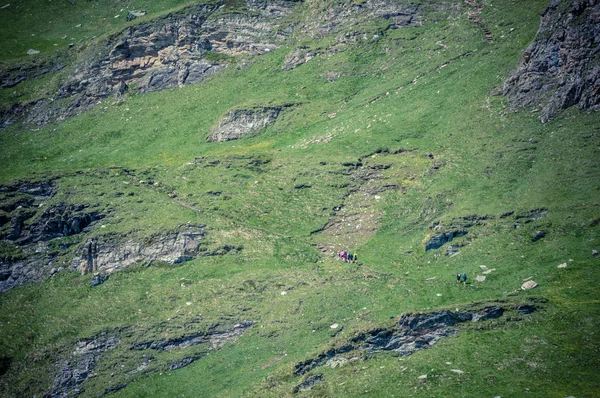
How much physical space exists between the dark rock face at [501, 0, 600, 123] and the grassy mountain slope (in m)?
2.08

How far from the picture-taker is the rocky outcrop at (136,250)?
6431 cm

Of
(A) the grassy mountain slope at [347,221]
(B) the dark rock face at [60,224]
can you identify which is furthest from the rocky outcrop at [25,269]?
(B) the dark rock face at [60,224]

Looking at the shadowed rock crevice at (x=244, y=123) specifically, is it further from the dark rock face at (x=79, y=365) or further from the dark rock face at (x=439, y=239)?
Answer: the dark rock face at (x=79, y=365)

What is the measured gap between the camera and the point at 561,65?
6625 centimetres

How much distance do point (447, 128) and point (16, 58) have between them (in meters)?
92.6

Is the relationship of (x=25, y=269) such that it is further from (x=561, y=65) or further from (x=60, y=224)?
(x=561, y=65)

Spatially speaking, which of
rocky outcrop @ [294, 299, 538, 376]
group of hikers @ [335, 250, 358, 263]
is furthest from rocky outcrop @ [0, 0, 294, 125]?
rocky outcrop @ [294, 299, 538, 376]

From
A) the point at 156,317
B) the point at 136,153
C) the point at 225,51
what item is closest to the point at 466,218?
the point at 156,317

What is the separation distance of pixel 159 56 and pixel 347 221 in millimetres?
59813

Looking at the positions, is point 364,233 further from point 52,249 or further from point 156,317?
point 52,249

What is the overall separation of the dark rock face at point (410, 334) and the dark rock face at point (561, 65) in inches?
1231

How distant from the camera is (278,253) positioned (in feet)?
202

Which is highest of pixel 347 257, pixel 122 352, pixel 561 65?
pixel 561 65

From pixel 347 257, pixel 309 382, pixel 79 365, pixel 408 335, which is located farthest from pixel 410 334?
pixel 79 365
